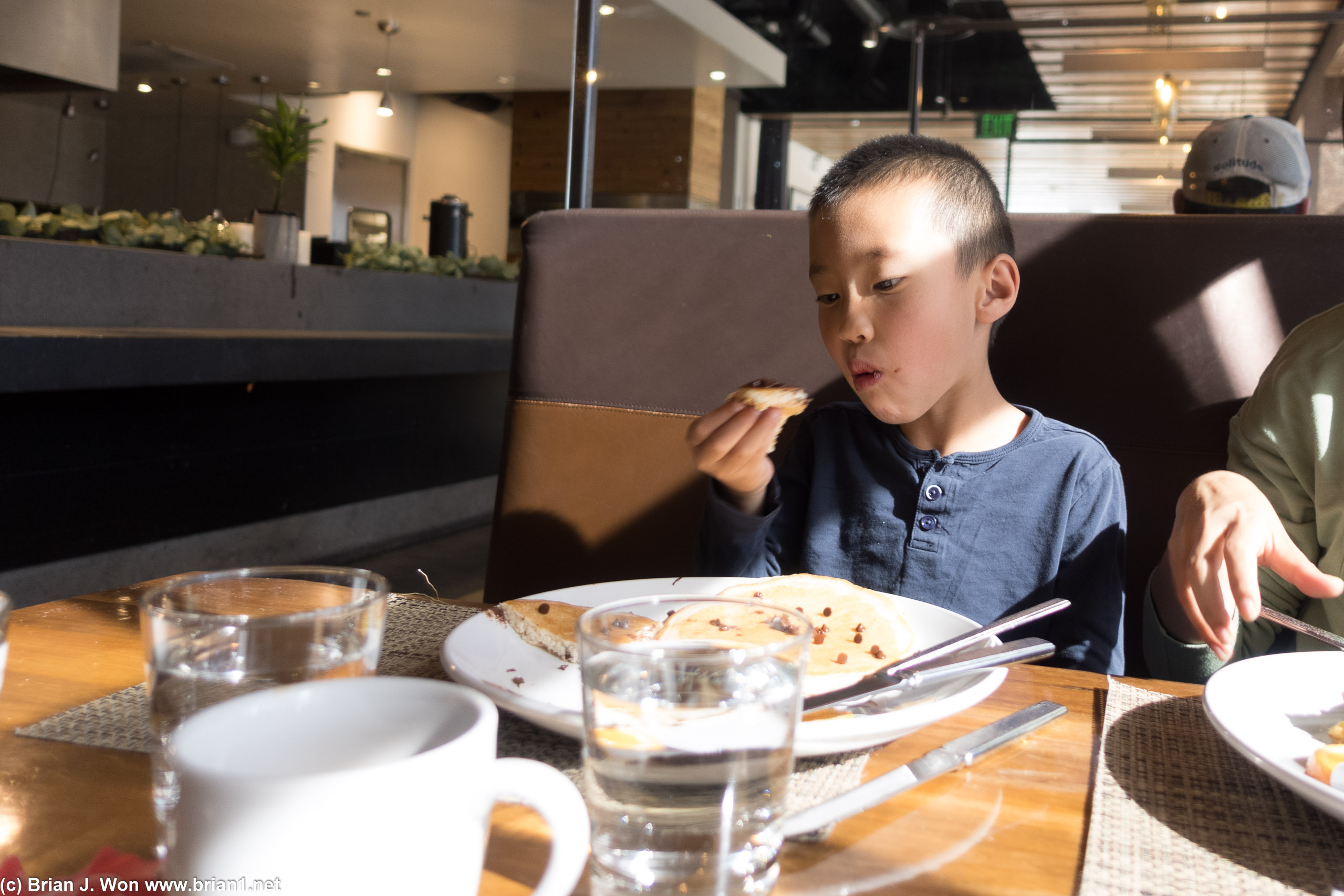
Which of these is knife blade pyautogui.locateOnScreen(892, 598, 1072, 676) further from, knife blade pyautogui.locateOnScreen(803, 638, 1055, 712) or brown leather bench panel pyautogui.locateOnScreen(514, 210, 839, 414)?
brown leather bench panel pyautogui.locateOnScreen(514, 210, 839, 414)

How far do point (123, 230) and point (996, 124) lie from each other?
7933mm

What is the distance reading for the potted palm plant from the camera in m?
4.02

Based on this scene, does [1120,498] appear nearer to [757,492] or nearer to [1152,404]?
[1152,404]

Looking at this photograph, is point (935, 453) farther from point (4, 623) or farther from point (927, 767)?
point (4, 623)

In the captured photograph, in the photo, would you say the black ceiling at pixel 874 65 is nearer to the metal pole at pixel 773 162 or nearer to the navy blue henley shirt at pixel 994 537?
the metal pole at pixel 773 162

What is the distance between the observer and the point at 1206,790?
1.77 feet

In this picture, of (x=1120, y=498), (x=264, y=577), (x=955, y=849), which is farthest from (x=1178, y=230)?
(x=264, y=577)

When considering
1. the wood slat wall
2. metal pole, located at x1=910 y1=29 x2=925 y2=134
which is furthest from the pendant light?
metal pole, located at x1=910 y1=29 x2=925 y2=134

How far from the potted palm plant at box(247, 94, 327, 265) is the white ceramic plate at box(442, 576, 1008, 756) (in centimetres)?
357

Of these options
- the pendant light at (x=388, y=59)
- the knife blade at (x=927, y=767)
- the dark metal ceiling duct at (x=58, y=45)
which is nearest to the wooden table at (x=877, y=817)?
the knife blade at (x=927, y=767)

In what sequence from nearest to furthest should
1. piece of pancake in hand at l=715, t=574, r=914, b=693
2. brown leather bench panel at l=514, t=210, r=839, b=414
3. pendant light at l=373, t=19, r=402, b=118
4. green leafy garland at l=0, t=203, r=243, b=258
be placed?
1. piece of pancake in hand at l=715, t=574, r=914, b=693
2. brown leather bench panel at l=514, t=210, r=839, b=414
3. green leafy garland at l=0, t=203, r=243, b=258
4. pendant light at l=373, t=19, r=402, b=118

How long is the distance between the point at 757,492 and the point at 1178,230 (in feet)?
2.17

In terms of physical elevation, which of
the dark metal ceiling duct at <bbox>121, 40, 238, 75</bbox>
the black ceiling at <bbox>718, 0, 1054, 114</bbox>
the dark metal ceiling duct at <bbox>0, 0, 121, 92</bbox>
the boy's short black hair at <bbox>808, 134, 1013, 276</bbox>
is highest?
the black ceiling at <bbox>718, 0, 1054, 114</bbox>

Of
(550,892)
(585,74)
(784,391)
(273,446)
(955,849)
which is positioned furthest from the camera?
(273,446)
